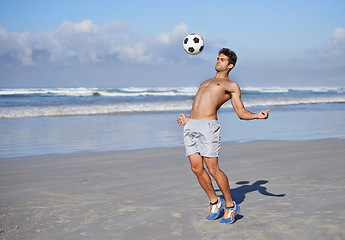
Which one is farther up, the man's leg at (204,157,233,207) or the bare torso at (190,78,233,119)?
the bare torso at (190,78,233,119)

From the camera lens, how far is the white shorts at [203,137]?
411cm

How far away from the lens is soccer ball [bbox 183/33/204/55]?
5.75 meters

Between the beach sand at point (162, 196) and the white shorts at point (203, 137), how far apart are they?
77cm

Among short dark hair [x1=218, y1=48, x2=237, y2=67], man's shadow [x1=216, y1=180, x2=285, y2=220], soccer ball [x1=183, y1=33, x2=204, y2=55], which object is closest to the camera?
short dark hair [x1=218, y1=48, x2=237, y2=67]

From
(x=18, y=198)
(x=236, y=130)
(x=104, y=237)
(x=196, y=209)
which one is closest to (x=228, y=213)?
(x=196, y=209)

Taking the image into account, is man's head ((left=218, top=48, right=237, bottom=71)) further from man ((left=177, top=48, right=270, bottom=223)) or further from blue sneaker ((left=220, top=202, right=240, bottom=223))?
blue sneaker ((left=220, top=202, right=240, bottom=223))

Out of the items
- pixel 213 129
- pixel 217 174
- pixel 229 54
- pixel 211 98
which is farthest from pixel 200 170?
pixel 229 54

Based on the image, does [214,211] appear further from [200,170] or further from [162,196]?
[162,196]

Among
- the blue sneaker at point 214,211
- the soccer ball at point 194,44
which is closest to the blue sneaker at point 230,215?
the blue sneaker at point 214,211

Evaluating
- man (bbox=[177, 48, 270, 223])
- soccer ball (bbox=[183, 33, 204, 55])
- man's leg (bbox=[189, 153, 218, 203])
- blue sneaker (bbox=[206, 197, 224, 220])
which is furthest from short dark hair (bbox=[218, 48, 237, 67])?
blue sneaker (bbox=[206, 197, 224, 220])

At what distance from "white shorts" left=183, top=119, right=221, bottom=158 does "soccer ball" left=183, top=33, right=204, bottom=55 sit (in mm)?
1813

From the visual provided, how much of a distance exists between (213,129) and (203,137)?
0.13 m

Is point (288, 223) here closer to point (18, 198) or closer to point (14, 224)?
point (14, 224)

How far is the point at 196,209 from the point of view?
15.3ft
